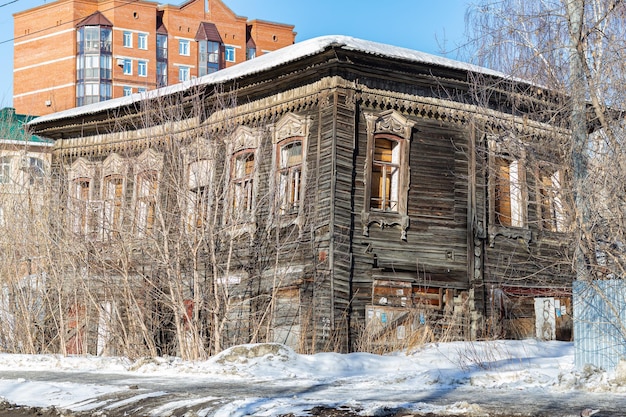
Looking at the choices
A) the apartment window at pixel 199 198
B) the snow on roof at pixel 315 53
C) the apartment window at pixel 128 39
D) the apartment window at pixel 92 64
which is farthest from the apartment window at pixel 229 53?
the apartment window at pixel 199 198

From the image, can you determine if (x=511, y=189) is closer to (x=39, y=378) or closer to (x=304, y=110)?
(x=304, y=110)

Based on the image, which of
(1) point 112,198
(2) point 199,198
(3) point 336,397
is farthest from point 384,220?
(3) point 336,397

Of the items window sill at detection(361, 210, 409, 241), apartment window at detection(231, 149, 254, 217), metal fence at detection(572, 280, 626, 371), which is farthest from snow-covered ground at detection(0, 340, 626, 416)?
apartment window at detection(231, 149, 254, 217)

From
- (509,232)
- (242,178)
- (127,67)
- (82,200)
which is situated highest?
(127,67)

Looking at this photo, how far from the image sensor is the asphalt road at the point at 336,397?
938 cm

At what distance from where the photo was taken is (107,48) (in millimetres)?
71562

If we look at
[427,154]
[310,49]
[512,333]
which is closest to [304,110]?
[310,49]

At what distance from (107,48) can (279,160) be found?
53322 mm

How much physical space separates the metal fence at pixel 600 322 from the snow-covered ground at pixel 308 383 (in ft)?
1.26

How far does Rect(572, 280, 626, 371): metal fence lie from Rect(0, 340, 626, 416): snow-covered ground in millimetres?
383

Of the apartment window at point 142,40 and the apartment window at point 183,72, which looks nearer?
the apartment window at point 142,40

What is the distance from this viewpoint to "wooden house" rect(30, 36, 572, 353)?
19.6m

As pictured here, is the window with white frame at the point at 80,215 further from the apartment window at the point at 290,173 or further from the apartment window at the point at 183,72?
the apartment window at the point at 183,72

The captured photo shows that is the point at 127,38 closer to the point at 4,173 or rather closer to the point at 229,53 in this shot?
the point at 229,53
